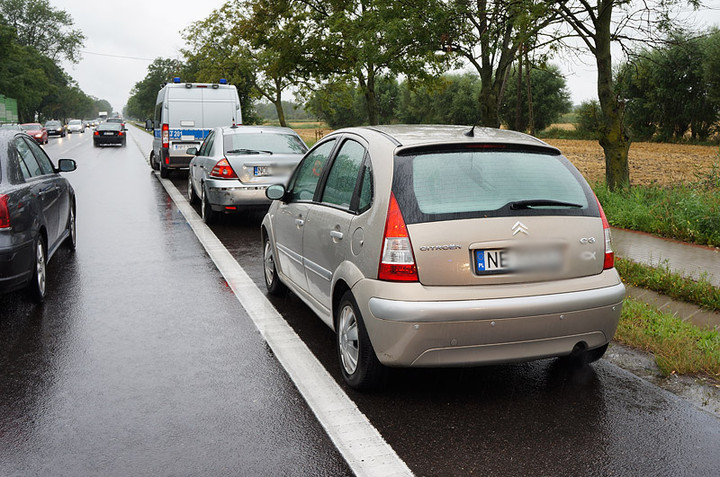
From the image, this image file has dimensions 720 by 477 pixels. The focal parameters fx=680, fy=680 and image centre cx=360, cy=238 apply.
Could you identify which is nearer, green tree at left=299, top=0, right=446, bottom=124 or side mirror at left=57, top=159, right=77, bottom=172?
side mirror at left=57, top=159, right=77, bottom=172

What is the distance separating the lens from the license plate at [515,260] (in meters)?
3.74

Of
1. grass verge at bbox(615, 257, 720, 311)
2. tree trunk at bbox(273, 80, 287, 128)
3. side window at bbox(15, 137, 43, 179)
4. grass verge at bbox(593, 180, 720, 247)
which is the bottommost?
grass verge at bbox(615, 257, 720, 311)

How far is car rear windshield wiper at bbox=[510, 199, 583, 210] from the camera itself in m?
3.88

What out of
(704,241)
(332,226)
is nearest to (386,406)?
(332,226)

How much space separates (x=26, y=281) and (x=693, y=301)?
19.1 feet

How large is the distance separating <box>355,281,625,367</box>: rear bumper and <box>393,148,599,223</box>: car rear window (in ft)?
1.63

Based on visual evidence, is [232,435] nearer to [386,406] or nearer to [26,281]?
[386,406]

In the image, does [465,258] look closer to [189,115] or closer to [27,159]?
[27,159]

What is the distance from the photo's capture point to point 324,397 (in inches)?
158

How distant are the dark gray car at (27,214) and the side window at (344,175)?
8.70 feet

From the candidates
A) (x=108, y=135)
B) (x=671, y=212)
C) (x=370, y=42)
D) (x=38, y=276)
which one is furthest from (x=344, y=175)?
(x=108, y=135)

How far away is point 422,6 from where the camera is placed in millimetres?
18203

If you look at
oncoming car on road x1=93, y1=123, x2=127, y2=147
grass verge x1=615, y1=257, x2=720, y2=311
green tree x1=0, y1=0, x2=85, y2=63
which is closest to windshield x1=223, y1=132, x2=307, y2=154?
grass verge x1=615, y1=257, x2=720, y2=311

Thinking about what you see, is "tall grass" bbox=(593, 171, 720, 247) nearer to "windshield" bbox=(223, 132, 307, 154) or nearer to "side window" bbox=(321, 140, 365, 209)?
"windshield" bbox=(223, 132, 307, 154)
